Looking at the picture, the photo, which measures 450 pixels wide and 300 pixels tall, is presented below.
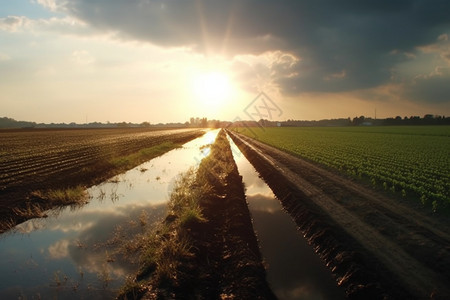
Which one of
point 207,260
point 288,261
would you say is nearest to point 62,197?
point 207,260

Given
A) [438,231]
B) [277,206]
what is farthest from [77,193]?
[438,231]

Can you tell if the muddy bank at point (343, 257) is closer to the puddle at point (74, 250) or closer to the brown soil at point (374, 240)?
the brown soil at point (374, 240)

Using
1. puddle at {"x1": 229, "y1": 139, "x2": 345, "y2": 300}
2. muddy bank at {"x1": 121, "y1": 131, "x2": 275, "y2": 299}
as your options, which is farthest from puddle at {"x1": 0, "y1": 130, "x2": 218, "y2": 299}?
puddle at {"x1": 229, "y1": 139, "x2": 345, "y2": 300}

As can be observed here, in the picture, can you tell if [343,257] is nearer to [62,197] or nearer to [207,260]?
[207,260]

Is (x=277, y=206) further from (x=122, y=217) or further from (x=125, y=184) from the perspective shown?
(x=125, y=184)

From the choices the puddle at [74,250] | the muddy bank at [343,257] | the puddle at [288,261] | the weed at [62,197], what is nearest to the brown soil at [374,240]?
the muddy bank at [343,257]

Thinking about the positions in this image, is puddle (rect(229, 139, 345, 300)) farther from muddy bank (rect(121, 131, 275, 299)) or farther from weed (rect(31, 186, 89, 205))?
weed (rect(31, 186, 89, 205))

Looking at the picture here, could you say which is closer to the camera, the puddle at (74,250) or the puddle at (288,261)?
the puddle at (74,250)
